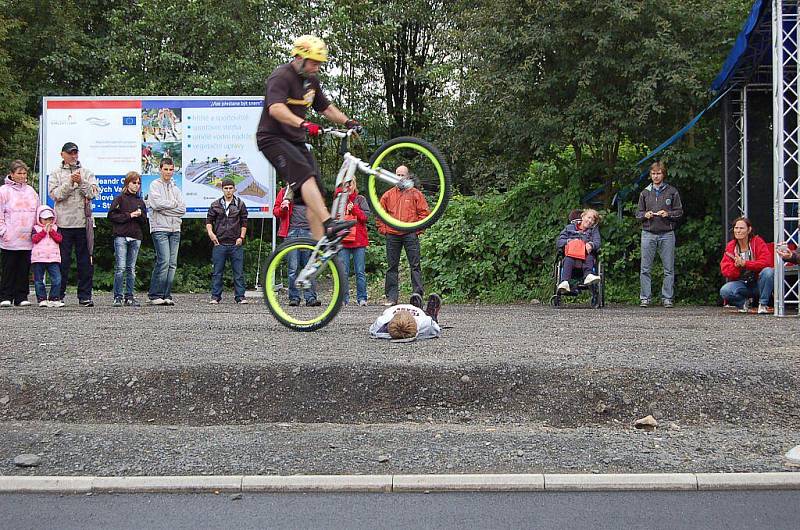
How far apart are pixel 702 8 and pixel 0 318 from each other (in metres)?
11.6

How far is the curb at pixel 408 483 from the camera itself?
17.0 feet

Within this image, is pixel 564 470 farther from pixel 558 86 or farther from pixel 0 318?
pixel 558 86

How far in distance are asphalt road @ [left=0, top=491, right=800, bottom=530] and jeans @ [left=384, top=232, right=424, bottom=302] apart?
20.3 feet

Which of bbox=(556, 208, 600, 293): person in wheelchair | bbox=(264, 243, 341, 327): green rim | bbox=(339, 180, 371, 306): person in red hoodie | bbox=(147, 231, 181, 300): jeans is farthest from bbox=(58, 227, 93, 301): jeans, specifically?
bbox=(556, 208, 600, 293): person in wheelchair

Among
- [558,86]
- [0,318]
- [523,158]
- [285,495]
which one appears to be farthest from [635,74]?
[285,495]

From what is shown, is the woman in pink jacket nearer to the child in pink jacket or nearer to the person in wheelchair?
the child in pink jacket

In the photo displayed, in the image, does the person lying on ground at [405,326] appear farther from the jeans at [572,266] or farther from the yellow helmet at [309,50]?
the jeans at [572,266]

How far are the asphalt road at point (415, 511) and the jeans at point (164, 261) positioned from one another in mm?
7992

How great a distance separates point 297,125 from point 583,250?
724cm

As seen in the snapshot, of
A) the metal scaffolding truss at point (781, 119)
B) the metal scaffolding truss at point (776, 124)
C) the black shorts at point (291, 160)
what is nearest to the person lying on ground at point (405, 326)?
the black shorts at point (291, 160)

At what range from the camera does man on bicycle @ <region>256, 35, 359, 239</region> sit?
7.13m

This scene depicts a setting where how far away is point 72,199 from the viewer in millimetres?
12570

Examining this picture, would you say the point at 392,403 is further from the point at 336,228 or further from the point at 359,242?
the point at 359,242

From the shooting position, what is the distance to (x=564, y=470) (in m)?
5.53
